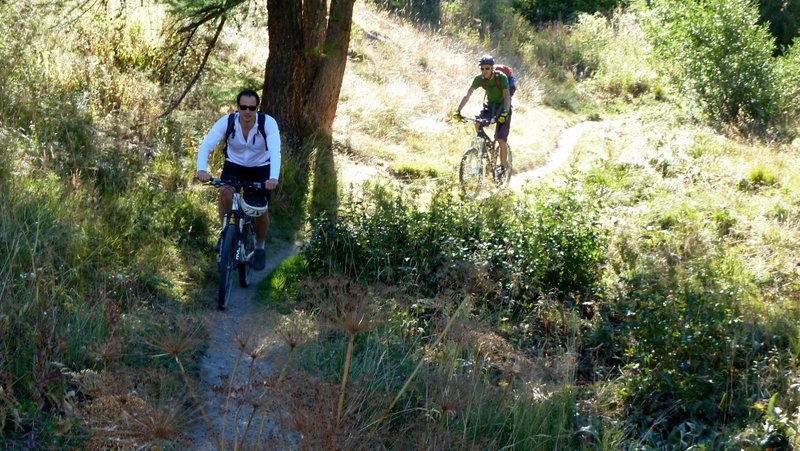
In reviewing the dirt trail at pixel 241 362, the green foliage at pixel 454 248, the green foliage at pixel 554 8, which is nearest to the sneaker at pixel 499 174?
the dirt trail at pixel 241 362

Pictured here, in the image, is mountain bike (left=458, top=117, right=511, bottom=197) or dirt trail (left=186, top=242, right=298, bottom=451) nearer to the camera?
dirt trail (left=186, top=242, right=298, bottom=451)

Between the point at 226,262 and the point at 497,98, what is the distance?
5840mm

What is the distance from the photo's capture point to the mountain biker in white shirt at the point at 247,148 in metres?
7.48

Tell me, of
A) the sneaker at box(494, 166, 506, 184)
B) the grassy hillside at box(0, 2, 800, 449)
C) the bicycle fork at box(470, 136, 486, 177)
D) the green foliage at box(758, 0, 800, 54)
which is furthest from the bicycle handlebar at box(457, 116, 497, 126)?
the green foliage at box(758, 0, 800, 54)

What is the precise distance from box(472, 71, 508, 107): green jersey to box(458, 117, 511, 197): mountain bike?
31 cm

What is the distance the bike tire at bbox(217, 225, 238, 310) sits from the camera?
24.1 feet

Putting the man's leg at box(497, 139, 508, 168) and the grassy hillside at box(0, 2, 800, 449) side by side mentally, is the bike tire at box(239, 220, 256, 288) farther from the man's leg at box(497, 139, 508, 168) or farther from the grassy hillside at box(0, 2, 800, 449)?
the man's leg at box(497, 139, 508, 168)

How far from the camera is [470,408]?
5051 mm

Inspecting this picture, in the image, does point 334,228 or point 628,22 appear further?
point 628,22

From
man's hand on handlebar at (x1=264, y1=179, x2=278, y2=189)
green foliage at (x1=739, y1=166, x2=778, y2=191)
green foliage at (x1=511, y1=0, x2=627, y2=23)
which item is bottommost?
green foliage at (x1=739, y1=166, x2=778, y2=191)

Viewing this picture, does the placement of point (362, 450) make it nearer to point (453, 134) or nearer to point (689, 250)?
point (689, 250)

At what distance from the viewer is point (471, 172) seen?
39.9 feet

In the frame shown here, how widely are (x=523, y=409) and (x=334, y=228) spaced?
12.0 feet

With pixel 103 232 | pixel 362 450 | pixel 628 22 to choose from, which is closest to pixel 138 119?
pixel 103 232
